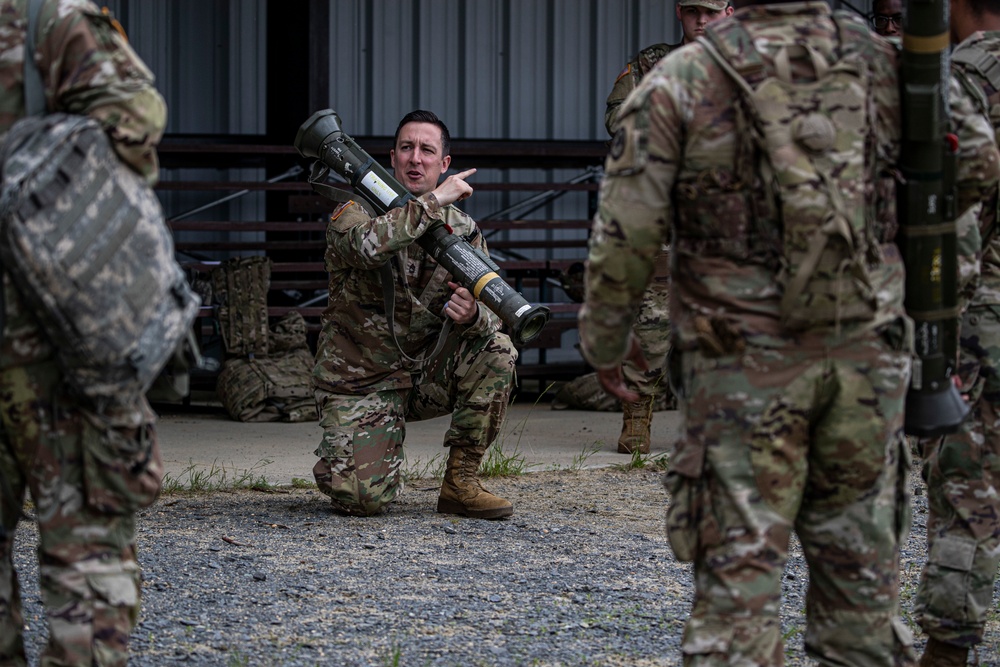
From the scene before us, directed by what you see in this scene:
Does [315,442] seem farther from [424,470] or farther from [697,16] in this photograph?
[697,16]

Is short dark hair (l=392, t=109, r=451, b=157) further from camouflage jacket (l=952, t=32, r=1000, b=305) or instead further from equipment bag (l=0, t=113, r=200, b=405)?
equipment bag (l=0, t=113, r=200, b=405)

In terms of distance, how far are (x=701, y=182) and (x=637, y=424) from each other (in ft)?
→ 13.8

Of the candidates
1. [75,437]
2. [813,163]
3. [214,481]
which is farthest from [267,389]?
[813,163]

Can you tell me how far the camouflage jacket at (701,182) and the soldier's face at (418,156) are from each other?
269 cm

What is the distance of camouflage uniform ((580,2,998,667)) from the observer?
8.84 feet

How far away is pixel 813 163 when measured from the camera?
2.67 m

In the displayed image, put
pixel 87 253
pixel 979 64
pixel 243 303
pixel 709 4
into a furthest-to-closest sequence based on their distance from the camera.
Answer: pixel 243 303 → pixel 709 4 → pixel 979 64 → pixel 87 253

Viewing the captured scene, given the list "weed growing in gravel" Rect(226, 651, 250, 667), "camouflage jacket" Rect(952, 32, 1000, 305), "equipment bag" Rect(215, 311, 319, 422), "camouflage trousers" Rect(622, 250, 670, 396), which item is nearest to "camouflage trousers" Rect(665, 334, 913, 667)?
"camouflage jacket" Rect(952, 32, 1000, 305)

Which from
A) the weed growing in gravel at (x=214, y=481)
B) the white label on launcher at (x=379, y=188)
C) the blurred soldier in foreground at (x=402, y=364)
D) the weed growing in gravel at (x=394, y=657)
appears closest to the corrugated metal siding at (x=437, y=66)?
the weed growing in gravel at (x=214, y=481)

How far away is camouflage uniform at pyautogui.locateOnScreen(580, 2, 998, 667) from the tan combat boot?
105 inches

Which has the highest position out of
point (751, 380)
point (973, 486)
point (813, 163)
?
point (813, 163)

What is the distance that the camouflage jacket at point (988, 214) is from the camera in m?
3.44

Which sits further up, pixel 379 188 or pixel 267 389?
pixel 379 188

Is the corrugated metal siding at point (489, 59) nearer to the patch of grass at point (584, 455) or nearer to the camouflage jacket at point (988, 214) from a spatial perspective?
the patch of grass at point (584, 455)
